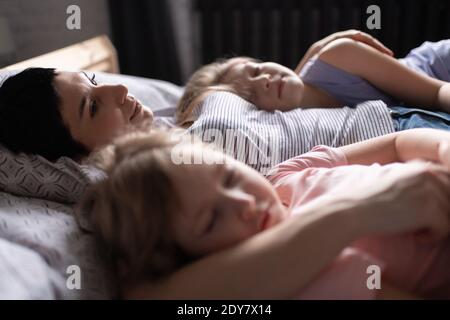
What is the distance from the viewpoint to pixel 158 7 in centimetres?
244

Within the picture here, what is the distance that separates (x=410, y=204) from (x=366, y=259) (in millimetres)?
96

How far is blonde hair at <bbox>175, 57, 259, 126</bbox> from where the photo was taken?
1437 millimetres

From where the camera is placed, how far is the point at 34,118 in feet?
3.52

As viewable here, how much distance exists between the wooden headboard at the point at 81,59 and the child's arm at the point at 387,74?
0.87 metres

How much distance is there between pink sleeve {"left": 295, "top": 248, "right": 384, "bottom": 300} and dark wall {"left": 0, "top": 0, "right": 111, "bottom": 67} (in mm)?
1412

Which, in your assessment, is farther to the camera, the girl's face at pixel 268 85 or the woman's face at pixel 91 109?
the girl's face at pixel 268 85

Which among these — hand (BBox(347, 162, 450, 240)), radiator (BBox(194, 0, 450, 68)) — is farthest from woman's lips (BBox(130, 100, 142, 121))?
radiator (BBox(194, 0, 450, 68))

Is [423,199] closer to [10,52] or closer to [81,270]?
[81,270]

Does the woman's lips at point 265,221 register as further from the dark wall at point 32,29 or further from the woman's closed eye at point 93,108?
the dark wall at point 32,29

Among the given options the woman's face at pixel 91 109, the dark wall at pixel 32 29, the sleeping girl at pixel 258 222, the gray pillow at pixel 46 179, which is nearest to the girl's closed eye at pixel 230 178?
the sleeping girl at pixel 258 222

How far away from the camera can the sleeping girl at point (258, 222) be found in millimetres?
628

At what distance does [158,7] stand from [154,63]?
0.98 ft

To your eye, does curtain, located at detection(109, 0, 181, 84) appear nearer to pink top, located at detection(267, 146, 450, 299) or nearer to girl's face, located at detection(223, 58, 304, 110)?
girl's face, located at detection(223, 58, 304, 110)
